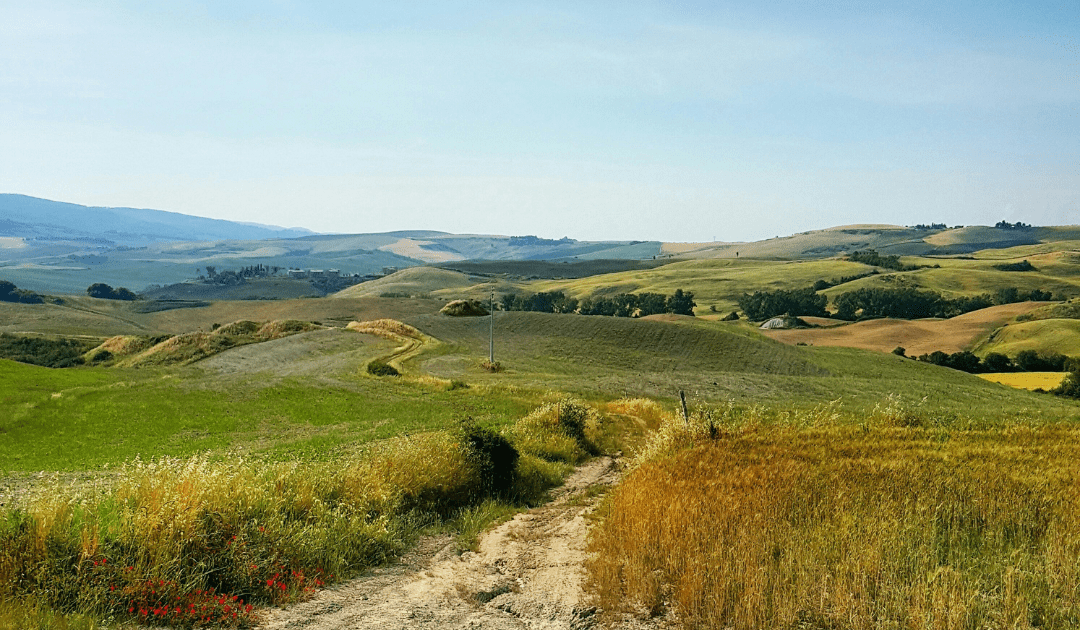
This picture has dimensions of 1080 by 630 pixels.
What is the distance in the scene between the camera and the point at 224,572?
1162 cm

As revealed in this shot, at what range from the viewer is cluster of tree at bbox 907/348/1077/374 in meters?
106

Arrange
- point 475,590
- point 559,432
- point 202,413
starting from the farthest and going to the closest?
1. point 202,413
2. point 559,432
3. point 475,590

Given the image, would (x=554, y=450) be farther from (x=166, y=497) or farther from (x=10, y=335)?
(x=10, y=335)

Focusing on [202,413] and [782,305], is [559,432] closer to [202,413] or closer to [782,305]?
[202,413]

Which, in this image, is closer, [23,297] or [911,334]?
[911,334]

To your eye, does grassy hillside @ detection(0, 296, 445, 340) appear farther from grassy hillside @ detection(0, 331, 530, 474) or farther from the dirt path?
the dirt path

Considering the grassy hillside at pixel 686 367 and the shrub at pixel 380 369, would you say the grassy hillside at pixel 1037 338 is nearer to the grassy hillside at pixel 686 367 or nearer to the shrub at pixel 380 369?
the grassy hillside at pixel 686 367

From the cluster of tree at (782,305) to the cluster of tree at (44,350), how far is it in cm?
14306

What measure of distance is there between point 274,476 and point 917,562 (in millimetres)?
12093

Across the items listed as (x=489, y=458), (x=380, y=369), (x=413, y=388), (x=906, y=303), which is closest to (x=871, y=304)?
(x=906, y=303)

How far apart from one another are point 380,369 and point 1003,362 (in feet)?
305

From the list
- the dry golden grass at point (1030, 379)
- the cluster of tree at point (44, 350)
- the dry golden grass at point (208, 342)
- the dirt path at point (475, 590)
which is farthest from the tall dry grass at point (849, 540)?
the cluster of tree at point (44, 350)

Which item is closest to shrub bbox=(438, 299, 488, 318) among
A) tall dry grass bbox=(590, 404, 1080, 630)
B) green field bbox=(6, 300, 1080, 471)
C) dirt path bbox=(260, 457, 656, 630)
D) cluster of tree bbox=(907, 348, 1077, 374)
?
green field bbox=(6, 300, 1080, 471)

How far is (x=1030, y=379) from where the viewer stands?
313ft
